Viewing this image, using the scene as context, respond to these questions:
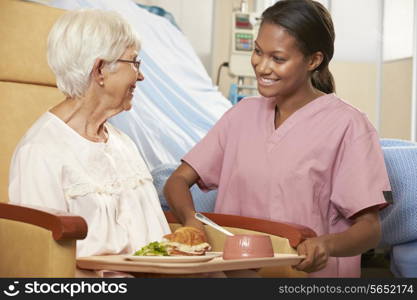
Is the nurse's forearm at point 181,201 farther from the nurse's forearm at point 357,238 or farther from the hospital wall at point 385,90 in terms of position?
the hospital wall at point 385,90

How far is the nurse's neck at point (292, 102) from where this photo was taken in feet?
6.82

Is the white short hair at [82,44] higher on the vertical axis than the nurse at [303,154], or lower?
higher

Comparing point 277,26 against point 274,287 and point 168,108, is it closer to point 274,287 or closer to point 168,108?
point 274,287

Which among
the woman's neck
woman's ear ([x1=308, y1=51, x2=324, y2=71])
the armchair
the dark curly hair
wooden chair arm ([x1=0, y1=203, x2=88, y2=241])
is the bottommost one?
the armchair

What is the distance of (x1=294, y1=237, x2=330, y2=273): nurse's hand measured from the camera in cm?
174

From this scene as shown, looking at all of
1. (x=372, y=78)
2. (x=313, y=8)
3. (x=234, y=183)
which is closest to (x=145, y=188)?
(x=234, y=183)

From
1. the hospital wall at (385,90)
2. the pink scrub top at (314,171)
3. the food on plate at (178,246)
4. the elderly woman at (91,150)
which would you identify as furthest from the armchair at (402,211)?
the hospital wall at (385,90)

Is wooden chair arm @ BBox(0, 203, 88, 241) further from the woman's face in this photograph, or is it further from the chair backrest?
the chair backrest

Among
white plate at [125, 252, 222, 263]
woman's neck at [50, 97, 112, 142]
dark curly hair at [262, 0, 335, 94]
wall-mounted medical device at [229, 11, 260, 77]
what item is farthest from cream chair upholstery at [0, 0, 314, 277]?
wall-mounted medical device at [229, 11, 260, 77]

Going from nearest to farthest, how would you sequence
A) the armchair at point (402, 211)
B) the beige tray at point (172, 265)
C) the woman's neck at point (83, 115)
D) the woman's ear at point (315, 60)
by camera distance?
the beige tray at point (172, 265), the woman's neck at point (83, 115), the woman's ear at point (315, 60), the armchair at point (402, 211)

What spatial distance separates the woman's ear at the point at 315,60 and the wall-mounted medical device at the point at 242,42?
11.1 ft

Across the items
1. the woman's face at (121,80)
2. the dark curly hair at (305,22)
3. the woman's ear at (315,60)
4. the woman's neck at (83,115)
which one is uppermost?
the dark curly hair at (305,22)

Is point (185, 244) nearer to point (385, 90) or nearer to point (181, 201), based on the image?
point (181, 201)

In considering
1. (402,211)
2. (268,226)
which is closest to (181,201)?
(268,226)
